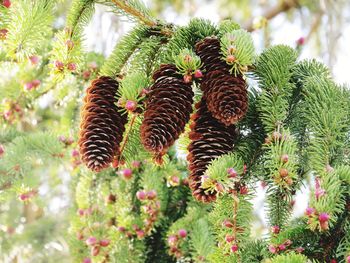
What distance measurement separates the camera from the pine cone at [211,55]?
90 centimetres

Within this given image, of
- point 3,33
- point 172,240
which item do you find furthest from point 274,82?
point 172,240

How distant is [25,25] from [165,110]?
1.03ft

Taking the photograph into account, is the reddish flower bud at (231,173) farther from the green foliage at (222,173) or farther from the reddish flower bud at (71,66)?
the reddish flower bud at (71,66)

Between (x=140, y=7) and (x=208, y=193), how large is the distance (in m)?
0.42

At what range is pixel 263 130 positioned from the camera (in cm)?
95

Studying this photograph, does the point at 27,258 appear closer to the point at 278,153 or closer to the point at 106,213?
the point at 106,213

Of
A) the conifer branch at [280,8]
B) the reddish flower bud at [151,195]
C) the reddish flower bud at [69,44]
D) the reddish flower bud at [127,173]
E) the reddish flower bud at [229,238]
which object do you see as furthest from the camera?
the conifer branch at [280,8]

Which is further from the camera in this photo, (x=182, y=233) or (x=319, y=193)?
(x=182, y=233)

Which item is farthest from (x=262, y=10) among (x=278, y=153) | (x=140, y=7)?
(x=278, y=153)

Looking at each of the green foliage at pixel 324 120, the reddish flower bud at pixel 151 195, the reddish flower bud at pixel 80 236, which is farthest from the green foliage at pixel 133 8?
the reddish flower bud at pixel 80 236

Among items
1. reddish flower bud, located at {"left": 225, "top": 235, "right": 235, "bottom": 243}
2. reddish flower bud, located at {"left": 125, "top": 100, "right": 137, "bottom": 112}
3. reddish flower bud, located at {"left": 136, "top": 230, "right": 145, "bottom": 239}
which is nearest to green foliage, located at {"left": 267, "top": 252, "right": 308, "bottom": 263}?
reddish flower bud, located at {"left": 225, "top": 235, "right": 235, "bottom": 243}

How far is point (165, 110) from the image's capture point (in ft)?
2.83

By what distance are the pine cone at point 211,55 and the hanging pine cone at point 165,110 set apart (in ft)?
0.16

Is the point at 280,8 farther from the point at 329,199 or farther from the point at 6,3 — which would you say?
the point at 329,199
